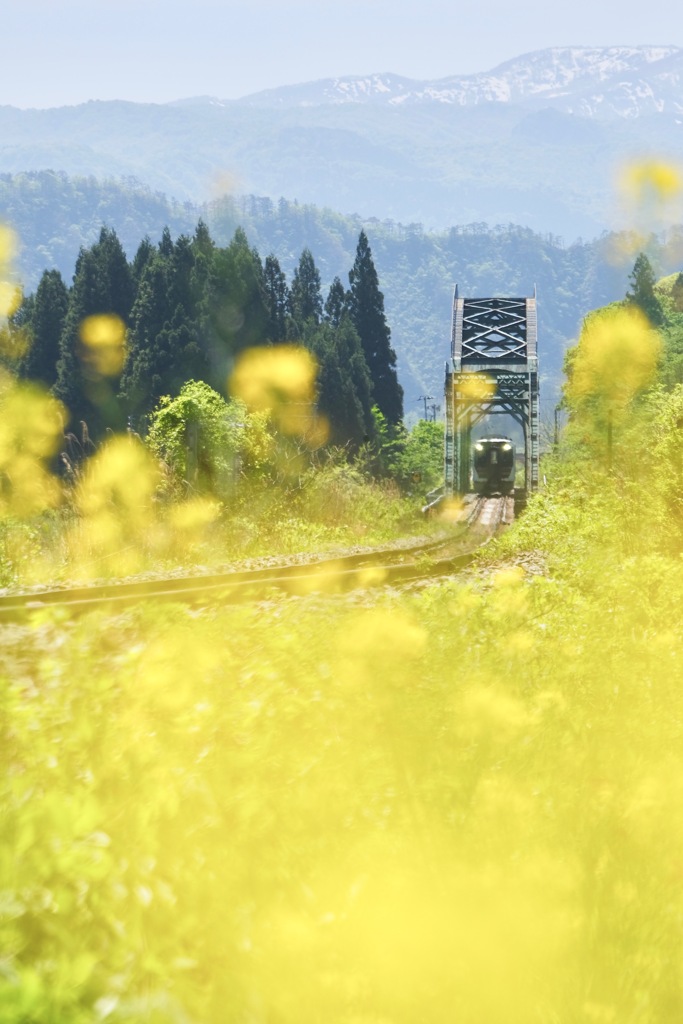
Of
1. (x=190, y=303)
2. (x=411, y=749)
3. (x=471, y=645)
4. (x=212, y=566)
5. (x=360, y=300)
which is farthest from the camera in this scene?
(x=360, y=300)

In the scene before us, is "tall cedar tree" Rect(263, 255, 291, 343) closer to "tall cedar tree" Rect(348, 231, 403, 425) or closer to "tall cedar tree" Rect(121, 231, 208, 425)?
"tall cedar tree" Rect(348, 231, 403, 425)

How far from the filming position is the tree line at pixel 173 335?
2056 inches

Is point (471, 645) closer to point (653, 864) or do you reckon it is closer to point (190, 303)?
point (653, 864)

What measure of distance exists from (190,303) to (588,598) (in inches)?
1918

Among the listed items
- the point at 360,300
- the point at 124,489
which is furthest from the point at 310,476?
the point at 360,300

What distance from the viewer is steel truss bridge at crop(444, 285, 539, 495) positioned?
155ft

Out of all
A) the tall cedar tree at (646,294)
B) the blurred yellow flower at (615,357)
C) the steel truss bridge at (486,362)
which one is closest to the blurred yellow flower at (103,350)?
the steel truss bridge at (486,362)

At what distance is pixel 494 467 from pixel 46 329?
94.2ft

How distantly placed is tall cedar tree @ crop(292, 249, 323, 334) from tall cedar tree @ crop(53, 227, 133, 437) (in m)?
10.8

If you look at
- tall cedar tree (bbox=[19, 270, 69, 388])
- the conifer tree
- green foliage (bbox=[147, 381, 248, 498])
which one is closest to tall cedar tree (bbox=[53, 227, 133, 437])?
tall cedar tree (bbox=[19, 270, 69, 388])

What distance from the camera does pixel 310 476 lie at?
Answer: 912 inches

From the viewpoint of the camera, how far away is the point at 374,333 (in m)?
65.2

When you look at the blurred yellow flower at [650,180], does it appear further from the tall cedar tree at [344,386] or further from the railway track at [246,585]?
the railway track at [246,585]

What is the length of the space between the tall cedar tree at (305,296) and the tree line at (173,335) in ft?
5.16
